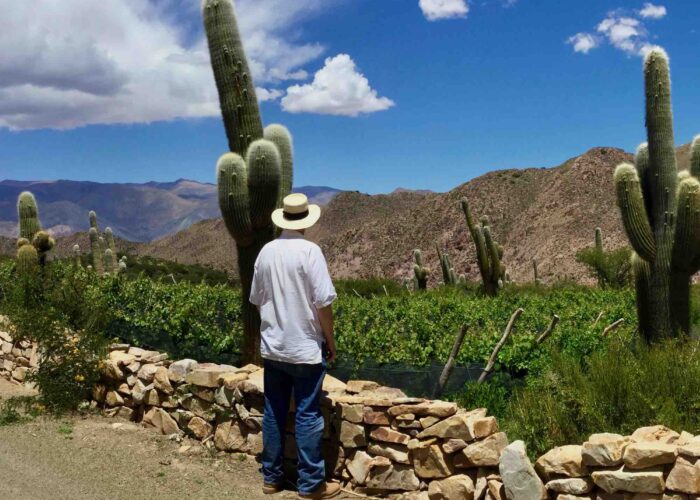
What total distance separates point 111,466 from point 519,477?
11.2 feet

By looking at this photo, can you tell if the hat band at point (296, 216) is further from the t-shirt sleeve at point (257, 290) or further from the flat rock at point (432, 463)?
the flat rock at point (432, 463)

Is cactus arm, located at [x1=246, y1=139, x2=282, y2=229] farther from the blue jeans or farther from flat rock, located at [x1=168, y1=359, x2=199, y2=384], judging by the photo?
the blue jeans

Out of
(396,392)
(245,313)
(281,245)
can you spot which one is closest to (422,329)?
(245,313)

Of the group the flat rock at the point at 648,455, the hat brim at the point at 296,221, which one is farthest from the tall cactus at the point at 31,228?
the flat rock at the point at 648,455

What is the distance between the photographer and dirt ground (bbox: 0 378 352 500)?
559cm

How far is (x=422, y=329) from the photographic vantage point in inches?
328

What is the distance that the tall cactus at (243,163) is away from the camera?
7496 mm

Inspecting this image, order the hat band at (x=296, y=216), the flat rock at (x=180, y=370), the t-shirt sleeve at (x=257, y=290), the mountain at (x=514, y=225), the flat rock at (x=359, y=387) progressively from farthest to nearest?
the mountain at (x=514, y=225) → the flat rock at (x=180, y=370) → the flat rock at (x=359, y=387) → the hat band at (x=296, y=216) → the t-shirt sleeve at (x=257, y=290)

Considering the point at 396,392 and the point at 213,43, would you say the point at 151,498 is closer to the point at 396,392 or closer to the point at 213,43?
the point at 396,392

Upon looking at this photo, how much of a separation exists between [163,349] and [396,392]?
4150 millimetres

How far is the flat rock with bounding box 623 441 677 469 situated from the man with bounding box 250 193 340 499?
204 cm

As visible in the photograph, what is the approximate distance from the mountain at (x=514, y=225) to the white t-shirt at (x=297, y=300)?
1448 inches

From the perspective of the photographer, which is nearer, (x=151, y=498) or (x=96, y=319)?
(x=151, y=498)

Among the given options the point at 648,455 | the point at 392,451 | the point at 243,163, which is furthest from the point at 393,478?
the point at 243,163
